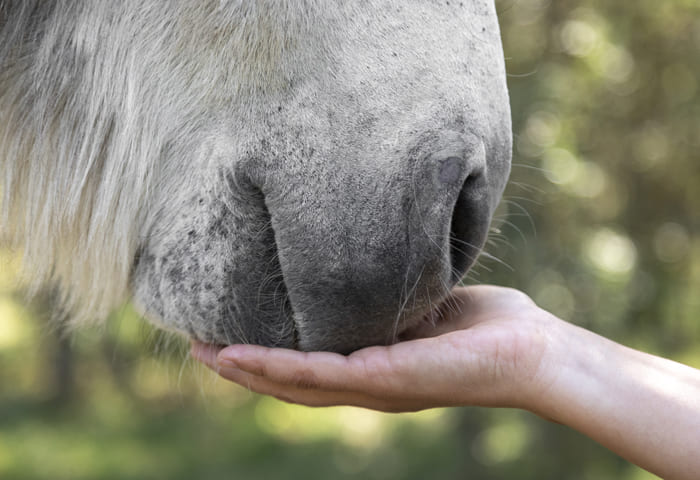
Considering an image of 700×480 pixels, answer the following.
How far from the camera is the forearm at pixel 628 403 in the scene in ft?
4.51

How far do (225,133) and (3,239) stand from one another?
2.44 ft

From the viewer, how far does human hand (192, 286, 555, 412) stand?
4.63 ft

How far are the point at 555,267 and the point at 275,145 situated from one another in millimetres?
2224

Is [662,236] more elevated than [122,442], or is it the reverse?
[662,236]

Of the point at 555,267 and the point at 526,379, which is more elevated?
the point at 526,379

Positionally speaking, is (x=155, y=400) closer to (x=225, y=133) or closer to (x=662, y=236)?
(x=662, y=236)

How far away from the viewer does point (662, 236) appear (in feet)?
13.3

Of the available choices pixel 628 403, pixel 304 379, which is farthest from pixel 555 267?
pixel 304 379

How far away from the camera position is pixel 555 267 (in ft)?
10.7

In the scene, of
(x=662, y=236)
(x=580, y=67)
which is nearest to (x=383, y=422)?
(x=662, y=236)

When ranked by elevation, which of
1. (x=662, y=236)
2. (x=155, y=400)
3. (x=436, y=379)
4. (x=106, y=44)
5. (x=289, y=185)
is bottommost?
(x=155, y=400)

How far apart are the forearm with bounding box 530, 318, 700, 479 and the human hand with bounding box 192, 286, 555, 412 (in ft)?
0.18

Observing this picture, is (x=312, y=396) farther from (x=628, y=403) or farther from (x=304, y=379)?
(x=628, y=403)

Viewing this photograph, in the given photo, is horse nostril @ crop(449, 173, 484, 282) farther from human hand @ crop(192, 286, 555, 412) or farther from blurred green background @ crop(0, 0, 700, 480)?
blurred green background @ crop(0, 0, 700, 480)
